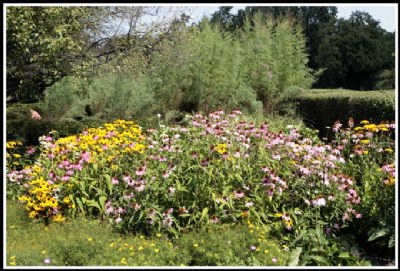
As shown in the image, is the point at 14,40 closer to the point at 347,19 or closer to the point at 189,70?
the point at 189,70

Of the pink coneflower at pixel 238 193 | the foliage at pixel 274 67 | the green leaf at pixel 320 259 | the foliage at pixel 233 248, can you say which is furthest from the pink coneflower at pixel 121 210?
the foliage at pixel 274 67

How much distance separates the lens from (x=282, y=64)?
35.6 ft

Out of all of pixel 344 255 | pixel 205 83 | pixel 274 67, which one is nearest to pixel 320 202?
pixel 344 255

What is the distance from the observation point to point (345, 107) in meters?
7.89

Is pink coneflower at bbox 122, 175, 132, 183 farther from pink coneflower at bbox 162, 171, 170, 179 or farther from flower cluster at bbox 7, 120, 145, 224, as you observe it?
pink coneflower at bbox 162, 171, 170, 179

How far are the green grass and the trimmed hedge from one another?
3.80 metres

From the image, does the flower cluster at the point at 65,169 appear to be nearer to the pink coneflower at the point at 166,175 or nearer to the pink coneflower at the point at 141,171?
the pink coneflower at the point at 141,171

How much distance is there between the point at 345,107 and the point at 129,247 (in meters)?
5.45

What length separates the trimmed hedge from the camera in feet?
22.3

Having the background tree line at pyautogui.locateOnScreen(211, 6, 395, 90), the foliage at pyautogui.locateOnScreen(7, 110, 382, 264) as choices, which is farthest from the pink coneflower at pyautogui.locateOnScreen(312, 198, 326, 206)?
the background tree line at pyautogui.locateOnScreen(211, 6, 395, 90)

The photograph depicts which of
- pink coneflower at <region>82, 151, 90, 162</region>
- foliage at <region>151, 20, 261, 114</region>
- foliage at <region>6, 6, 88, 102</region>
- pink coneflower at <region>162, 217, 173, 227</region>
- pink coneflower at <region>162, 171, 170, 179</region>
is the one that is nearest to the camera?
pink coneflower at <region>162, 217, 173, 227</region>

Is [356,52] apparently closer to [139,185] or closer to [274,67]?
[274,67]

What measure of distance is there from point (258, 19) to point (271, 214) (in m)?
9.05

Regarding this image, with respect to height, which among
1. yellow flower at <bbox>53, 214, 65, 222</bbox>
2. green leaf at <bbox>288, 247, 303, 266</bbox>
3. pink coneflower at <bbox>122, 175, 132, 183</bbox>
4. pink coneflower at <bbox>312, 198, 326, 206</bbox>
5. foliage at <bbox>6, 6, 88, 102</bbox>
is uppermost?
foliage at <bbox>6, 6, 88, 102</bbox>
